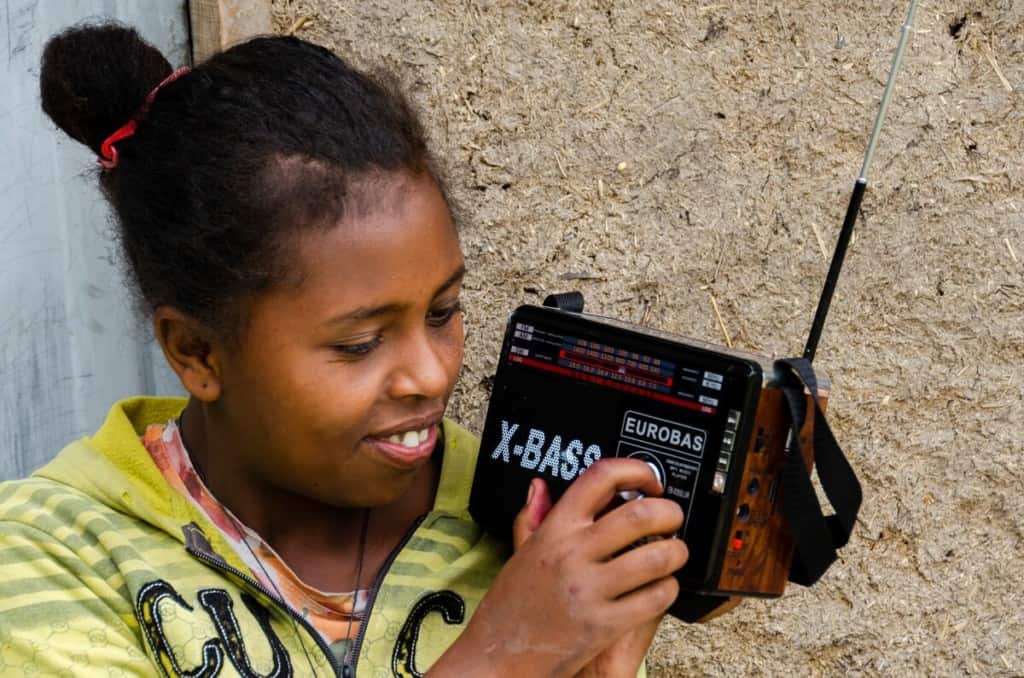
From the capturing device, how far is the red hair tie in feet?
5.44

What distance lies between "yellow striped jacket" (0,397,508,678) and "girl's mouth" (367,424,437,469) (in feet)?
0.61

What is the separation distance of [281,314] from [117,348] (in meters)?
0.94

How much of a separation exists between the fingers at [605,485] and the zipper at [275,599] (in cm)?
35

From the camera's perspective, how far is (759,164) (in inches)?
88.0

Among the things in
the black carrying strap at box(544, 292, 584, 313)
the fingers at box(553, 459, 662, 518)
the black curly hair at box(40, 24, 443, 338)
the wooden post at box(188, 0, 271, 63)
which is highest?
the wooden post at box(188, 0, 271, 63)

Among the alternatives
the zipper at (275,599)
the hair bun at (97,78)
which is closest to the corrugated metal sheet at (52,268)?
the hair bun at (97,78)

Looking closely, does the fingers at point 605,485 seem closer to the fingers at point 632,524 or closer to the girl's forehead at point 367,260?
the fingers at point 632,524

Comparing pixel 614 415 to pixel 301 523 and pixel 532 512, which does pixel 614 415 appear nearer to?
pixel 532 512

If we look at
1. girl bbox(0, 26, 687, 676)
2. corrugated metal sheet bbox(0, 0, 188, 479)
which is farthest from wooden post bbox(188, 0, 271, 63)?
girl bbox(0, 26, 687, 676)

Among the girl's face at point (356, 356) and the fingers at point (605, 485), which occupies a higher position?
the girl's face at point (356, 356)

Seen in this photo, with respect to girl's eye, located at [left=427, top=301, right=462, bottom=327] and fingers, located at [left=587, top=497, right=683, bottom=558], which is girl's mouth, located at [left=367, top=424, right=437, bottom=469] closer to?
girl's eye, located at [left=427, top=301, right=462, bottom=327]

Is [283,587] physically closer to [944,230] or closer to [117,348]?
[117,348]

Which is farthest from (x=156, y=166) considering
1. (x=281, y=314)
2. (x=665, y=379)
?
(x=665, y=379)

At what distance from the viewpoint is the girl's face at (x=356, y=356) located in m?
1.52
